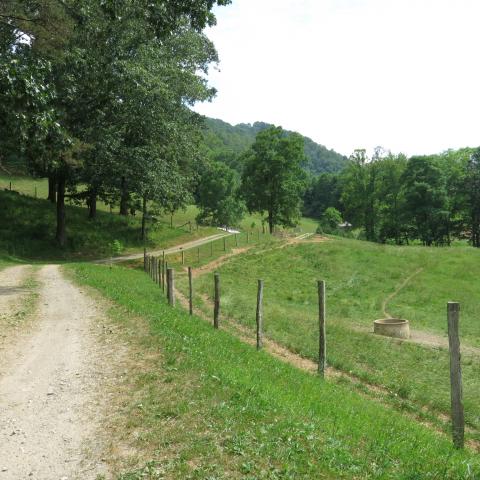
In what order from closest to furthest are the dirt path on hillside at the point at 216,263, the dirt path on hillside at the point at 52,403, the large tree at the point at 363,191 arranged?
the dirt path on hillside at the point at 52,403, the dirt path on hillside at the point at 216,263, the large tree at the point at 363,191

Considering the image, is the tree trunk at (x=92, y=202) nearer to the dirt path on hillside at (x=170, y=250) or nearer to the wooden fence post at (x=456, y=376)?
the dirt path on hillside at (x=170, y=250)

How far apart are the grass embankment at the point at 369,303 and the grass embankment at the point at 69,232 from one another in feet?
38.0

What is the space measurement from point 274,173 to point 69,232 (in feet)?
103

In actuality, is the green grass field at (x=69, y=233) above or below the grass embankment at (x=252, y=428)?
above

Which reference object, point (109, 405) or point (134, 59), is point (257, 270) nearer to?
point (134, 59)

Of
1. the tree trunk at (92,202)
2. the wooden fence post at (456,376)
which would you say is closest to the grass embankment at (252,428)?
the wooden fence post at (456,376)

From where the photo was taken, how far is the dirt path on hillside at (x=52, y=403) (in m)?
5.64

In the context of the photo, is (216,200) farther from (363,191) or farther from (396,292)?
(396,292)

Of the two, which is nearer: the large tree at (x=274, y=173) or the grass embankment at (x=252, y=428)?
the grass embankment at (x=252, y=428)

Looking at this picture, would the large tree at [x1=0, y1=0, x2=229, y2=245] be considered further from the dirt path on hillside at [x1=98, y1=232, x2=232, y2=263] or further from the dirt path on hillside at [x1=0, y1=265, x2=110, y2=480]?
the dirt path on hillside at [x1=0, y1=265, x2=110, y2=480]

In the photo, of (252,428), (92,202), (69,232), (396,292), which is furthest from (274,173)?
(252,428)

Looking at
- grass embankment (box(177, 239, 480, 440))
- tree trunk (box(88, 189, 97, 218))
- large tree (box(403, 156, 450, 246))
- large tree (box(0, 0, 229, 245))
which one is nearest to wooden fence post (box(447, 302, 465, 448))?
grass embankment (box(177, 239, 480, 440))

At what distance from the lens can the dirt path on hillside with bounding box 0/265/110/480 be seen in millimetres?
5641

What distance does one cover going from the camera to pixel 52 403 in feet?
25.0
